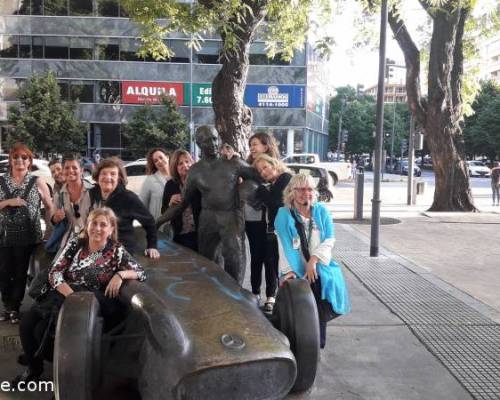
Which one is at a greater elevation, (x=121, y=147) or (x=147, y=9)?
(x=147, y=9)

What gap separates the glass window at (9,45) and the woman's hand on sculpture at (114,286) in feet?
122

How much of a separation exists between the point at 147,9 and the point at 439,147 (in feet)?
29.4

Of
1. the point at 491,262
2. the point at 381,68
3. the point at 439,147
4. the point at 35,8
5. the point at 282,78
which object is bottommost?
the point at 491,262

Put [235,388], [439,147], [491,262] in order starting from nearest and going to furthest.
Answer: [235,388] < [491,262] < [439,147]

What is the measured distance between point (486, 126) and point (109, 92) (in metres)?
36.9

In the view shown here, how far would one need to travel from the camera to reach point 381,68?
29.6 ft

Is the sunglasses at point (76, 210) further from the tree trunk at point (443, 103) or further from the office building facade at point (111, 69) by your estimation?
the office building facade at point (111, 69)

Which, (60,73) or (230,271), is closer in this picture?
(230,271)

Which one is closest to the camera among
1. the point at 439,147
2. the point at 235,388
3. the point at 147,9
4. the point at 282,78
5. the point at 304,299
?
the point at 235,388

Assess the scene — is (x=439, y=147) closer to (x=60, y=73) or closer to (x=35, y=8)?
(x=60, y=73)

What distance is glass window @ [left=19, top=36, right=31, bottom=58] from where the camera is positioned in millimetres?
36344

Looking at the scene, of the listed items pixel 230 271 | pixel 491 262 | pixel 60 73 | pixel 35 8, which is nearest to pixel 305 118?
pixel 60 73

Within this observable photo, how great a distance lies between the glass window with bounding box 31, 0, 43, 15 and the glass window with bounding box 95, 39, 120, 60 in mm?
4218

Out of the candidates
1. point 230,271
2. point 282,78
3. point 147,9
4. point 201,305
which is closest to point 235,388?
point 201,305
